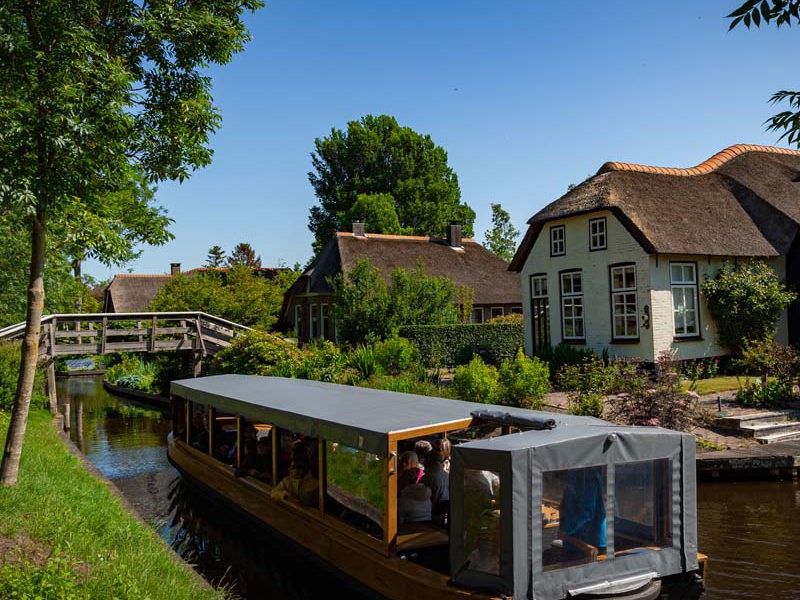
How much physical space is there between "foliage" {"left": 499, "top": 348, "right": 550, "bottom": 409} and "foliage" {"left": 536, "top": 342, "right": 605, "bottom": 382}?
5318mm

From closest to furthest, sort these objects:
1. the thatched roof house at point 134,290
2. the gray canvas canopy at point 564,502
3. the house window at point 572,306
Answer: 1. the gray canvas canopy at point 564,502
2. the house window at point 572,306
3. the thatched roof house at point 134,290

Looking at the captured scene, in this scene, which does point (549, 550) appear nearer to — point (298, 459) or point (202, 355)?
point (298, 459)

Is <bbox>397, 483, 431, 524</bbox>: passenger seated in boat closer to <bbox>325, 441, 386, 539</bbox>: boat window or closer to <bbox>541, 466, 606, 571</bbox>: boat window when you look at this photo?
<bbox>325, 441, 386, 539</bbox>: boat window

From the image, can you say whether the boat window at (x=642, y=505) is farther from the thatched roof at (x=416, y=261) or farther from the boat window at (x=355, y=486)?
the thatched roof at (x=416, y=261)

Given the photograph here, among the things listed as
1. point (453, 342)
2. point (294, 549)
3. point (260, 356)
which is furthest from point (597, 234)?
point (294, 549)

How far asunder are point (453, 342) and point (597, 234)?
7760 millimetres

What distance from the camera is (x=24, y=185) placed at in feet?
24.5

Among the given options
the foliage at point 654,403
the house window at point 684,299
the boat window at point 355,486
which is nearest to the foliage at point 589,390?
the foliage at point 654,403

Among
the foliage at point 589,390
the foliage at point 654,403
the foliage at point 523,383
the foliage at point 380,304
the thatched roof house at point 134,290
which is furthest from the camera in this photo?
the thatched roof house at point 134,290

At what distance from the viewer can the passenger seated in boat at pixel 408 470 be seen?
7.86 metres

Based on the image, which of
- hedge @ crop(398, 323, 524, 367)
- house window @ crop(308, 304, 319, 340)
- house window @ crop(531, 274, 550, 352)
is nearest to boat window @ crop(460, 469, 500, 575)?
house window @ crop(531, 274, 550, 352)

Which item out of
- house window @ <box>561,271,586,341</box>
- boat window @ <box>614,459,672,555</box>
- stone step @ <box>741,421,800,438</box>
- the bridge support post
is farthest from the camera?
house window @ <box>561,271,586,341</box>

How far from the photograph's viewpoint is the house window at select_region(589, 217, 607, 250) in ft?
69.3

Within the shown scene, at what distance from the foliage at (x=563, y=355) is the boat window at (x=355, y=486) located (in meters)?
12.9
